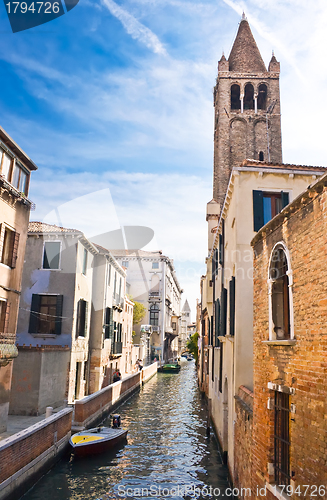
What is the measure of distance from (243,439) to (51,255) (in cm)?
1379

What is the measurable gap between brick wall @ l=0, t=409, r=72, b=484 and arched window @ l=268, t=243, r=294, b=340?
6.57 metres

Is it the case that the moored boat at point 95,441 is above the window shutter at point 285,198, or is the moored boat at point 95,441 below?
below

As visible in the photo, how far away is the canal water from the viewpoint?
34.1 ft

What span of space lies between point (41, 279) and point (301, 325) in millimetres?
16074

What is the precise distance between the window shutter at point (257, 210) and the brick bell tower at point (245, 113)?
22097 millimetres

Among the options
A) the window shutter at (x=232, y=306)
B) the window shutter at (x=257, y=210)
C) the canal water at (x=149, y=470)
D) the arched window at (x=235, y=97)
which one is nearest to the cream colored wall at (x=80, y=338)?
the canal water at (x=149, y=470)

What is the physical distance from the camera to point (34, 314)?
18578mm

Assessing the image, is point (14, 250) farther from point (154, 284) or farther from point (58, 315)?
point (154, 284)

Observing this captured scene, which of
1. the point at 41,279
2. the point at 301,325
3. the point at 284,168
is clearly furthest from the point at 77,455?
the point at 284,168

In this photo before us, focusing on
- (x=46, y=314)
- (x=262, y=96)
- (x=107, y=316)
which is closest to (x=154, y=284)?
(x=262, y=96)

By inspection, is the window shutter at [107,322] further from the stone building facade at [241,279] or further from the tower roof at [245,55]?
the tower roof at [245,55]

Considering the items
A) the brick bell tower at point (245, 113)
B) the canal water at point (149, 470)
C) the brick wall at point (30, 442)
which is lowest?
the canal water at point (149, 470)

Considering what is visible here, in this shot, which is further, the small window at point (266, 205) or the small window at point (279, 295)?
the small window at point (266, 205)

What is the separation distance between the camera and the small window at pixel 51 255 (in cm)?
1928
